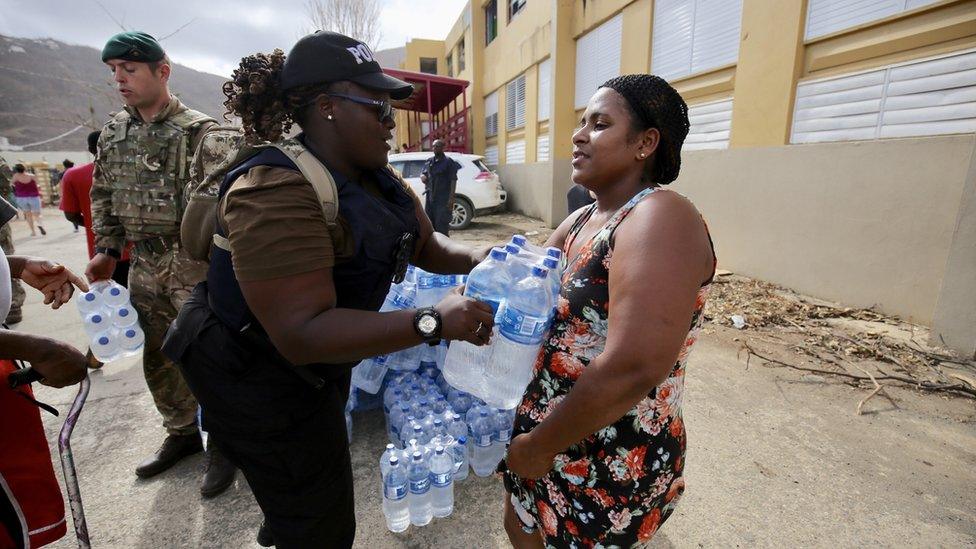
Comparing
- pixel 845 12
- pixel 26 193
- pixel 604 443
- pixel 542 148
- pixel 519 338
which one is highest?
pixel 845 12

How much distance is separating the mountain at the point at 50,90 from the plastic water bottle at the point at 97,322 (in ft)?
173

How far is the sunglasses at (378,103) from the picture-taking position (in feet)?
4.66

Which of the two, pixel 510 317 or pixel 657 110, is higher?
pixel 657 110

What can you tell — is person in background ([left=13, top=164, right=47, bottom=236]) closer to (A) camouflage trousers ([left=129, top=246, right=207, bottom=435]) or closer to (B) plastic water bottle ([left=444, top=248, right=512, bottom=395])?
(A) camouflage trousers ([left=129, top=246, right=207, bottom=435])

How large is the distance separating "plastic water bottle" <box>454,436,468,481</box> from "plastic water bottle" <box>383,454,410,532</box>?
0.35 meters

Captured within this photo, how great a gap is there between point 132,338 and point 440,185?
23.4ft

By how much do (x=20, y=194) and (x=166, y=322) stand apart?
15151 mm

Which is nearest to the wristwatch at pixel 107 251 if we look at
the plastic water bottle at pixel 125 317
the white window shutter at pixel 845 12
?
the plastic water bottle at pixel 125 317

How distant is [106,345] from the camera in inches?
113

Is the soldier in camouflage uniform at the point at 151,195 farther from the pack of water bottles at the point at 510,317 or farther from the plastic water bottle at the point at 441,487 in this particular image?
the pack of water bottles at the point at 510,317

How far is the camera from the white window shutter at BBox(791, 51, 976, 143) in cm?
423

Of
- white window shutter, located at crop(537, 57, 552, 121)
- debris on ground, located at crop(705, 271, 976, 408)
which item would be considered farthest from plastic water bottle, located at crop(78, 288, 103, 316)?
white window shutter, located at crop(537, 57, 552, 121)

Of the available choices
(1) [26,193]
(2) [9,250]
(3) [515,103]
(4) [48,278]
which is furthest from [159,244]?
(1) [26,193]

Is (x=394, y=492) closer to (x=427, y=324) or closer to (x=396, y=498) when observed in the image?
(x=396, y=498)
